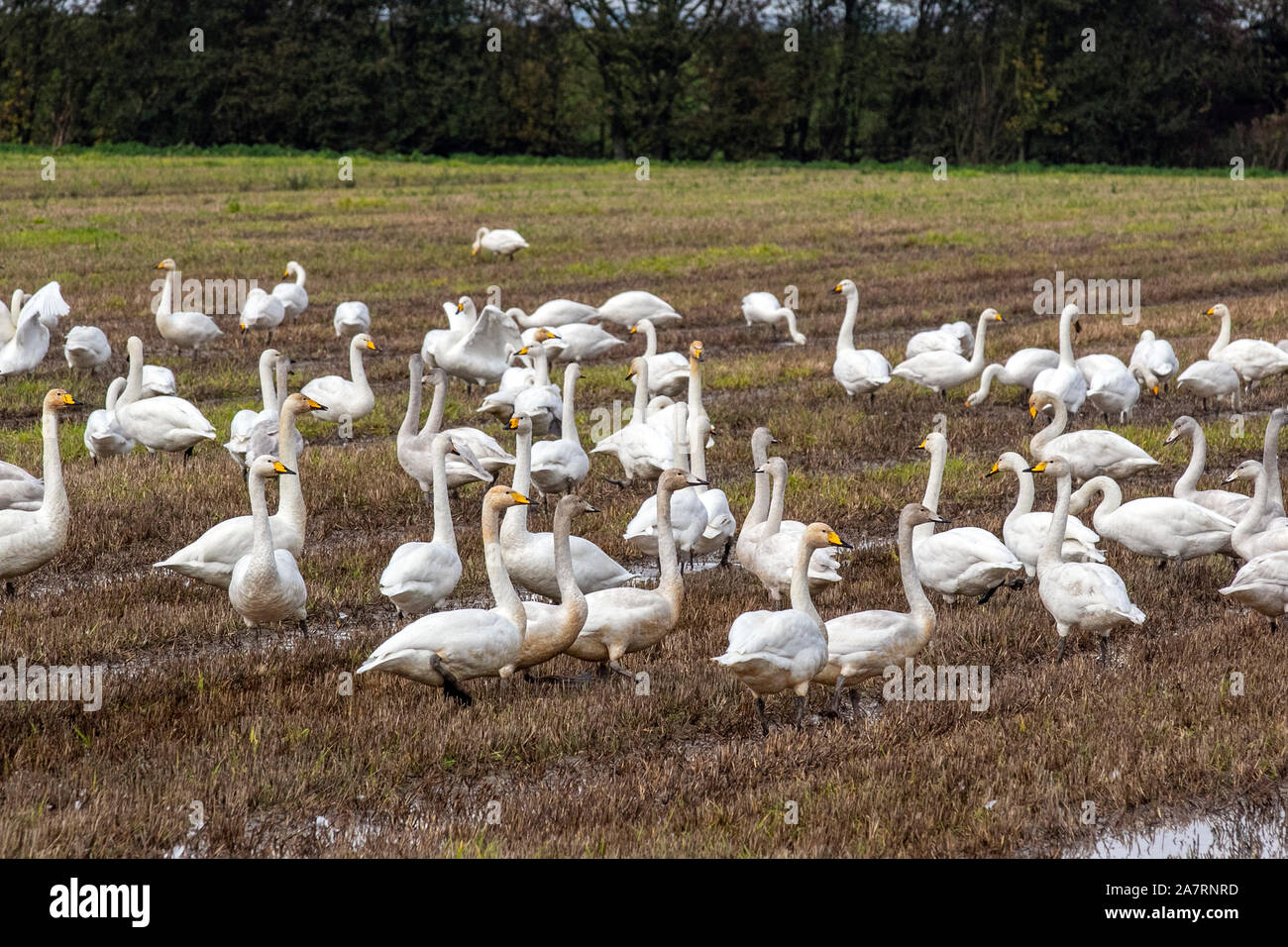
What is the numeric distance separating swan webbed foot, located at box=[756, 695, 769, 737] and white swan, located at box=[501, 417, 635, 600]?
1505mm

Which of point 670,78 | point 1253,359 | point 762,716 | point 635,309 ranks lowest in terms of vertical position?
point 762,716

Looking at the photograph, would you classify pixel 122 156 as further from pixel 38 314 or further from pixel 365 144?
pixel 38 314

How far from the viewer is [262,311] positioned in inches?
633

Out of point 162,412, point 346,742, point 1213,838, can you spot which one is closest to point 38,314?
point 162,412

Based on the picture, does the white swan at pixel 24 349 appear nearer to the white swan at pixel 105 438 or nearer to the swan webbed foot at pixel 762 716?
the white swan at pixel 105 438

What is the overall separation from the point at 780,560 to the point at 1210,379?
713 centimetres

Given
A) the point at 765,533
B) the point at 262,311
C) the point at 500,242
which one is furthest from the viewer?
the point at 500,242

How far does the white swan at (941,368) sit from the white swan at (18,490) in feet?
26.3

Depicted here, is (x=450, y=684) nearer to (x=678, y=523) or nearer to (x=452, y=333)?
(x=678, y=523)

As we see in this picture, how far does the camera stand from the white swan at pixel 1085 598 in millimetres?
6742

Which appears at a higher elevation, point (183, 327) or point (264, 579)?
point (183, 327)

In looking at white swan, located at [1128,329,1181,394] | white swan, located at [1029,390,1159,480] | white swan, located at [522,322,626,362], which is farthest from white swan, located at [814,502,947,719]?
white swan, located at [522,322,626,362]

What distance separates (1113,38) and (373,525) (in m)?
55.5

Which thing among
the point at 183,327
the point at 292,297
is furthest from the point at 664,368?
the point at 292,297
